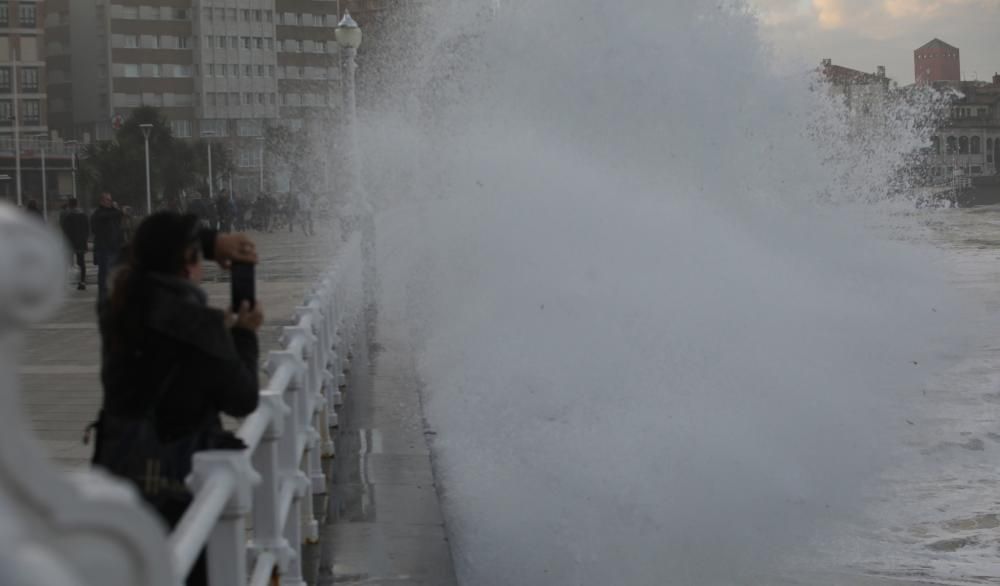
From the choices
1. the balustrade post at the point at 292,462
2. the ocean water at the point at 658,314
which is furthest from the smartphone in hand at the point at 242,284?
the ocean water at the point at 658,314

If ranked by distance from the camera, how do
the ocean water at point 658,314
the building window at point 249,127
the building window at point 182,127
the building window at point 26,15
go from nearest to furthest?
1. the ocean water at point 658,314
2. the building window at point 26,15
3. the building window at point 182,127
4. the building window at point 249,127

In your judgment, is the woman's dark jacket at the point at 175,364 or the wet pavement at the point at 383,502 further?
the wet pavement at the point at 383,502

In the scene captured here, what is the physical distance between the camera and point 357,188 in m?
23.7

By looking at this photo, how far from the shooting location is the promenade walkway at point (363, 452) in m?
6.64

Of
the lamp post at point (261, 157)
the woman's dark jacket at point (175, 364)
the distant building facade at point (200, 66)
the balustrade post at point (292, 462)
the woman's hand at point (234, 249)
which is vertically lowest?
the balustrade post at point (292, 462)

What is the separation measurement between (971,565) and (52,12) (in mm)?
136246

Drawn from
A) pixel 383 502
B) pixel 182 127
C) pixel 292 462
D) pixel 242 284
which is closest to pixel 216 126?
pixel 182 127

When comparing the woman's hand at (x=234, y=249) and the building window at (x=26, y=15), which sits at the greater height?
the building window at (x=26, y=15)

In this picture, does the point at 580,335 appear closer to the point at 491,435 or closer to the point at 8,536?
the point at 491,435

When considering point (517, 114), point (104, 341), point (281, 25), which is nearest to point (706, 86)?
point (517, 114)

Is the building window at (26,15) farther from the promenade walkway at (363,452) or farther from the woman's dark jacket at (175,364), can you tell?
the woman's dark jacket at (175,364)

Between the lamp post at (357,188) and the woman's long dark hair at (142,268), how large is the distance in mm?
13646

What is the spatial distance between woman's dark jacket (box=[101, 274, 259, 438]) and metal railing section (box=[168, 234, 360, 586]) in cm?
17

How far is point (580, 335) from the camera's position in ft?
47.0
